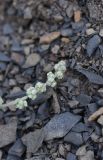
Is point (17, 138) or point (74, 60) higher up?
point (74, 60)

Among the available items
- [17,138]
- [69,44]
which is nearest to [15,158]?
[17,138]

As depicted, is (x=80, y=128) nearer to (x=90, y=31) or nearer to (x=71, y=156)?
(x=71, y=156)

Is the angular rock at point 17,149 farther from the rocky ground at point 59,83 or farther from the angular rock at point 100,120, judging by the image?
the angular rock at point 100,120

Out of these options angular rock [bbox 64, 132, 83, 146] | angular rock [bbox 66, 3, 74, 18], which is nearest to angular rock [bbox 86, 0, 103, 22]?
angular rock [bbox 66, 3, 74, 18]

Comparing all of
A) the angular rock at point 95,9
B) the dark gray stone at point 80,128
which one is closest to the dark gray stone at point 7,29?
the angular rock at point 95,9

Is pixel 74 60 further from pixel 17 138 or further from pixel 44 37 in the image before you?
pixel 17 138

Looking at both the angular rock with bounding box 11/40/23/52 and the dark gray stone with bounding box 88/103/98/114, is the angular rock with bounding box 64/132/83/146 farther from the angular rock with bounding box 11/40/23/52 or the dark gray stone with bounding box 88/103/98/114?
the angular rock with bounding box 11/40/23/52

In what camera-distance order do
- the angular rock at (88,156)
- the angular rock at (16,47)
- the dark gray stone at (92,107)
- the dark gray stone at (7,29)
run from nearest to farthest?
the angular rock at (88,156), the dark gray stone at (92,107), the angular rock at (16,47), the dark gray stone at (7,29)
